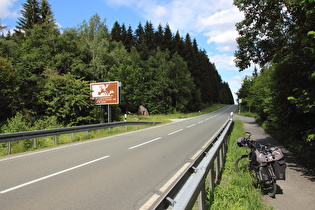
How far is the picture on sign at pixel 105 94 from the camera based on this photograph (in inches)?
786

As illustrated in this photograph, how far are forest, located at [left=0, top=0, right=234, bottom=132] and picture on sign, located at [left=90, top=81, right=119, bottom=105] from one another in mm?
716

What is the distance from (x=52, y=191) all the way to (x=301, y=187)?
541 cm

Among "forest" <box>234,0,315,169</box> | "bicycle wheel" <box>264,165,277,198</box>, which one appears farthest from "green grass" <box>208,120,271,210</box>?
"forest" <box>234,0,315,169</box>

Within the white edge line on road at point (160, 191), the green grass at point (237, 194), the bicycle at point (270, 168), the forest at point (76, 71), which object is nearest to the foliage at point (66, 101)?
the forest at point (76, 71)

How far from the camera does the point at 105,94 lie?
20.0 meters

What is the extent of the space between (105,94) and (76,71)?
11.1m

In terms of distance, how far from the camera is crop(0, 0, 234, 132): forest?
58.4 ft

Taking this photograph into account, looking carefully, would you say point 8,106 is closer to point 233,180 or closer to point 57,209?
point 57,209

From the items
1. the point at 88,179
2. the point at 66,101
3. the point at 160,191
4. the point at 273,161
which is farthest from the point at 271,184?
the point at 66,101

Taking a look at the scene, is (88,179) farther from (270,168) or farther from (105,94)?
(105,94)

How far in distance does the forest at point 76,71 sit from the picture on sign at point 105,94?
716 millimetres

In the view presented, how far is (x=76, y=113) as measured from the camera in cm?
1809

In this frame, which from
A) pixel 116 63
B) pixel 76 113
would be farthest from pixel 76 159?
pixel 116 63

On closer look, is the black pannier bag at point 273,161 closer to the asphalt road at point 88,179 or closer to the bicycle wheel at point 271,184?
the bicycle wheel at point 271,184
